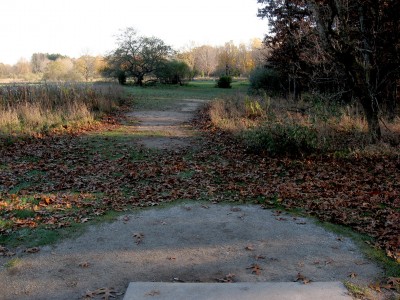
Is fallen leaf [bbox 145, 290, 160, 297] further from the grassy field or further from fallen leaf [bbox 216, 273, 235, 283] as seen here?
the grassy field

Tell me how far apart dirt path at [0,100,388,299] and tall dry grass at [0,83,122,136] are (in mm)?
8793

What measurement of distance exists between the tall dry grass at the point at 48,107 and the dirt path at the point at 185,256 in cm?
879

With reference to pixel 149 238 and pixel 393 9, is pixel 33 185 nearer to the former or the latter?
pixel 149 238

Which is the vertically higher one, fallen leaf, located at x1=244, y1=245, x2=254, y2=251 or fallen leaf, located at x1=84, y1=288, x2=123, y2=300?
fallen leaf, located at x1=84, y1=288, x2=123, y2=300

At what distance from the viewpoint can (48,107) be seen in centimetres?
1619

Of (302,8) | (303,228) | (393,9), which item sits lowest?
(303,228)

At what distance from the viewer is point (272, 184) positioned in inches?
324

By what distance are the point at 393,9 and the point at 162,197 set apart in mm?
9614

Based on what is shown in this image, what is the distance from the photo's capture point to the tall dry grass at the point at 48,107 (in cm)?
1366

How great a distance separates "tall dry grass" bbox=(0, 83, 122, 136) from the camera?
1366 centimetres

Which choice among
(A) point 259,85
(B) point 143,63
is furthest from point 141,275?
(B) point 143,63

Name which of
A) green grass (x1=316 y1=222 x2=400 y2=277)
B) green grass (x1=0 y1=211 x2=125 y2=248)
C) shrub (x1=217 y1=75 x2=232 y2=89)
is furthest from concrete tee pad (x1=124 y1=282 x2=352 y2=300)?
shrub (x1=217 y1=75 x2=232 y2=89)

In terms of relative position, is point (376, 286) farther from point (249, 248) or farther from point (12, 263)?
point (12, 263)

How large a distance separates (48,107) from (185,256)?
518 inches
